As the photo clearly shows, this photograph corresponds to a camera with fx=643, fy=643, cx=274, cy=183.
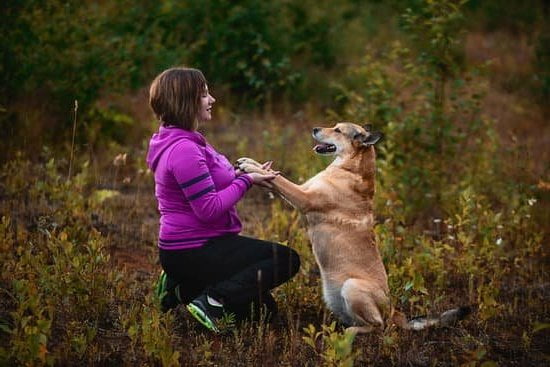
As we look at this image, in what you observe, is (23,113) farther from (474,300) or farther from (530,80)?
(530,80)

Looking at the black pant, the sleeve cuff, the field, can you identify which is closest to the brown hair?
the sleeve cuff

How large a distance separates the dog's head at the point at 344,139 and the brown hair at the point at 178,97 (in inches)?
59.1

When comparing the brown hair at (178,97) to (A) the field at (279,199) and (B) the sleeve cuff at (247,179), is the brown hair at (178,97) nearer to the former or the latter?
(B) the sleeve cuff at (247,179)

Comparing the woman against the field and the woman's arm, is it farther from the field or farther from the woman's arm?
the field

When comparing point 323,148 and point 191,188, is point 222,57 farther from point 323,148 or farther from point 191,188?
point 191,188

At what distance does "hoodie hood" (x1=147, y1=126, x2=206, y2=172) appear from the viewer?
14.0 ft

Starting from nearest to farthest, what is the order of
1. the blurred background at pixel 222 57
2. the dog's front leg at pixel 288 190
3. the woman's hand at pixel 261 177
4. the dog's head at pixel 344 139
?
1. the woman's hand at pixel 261 177
2. the dog's front leg at pixel 288 190
3. the dog's head at pixel 344 139
4. the blurred background at pixel 222 57

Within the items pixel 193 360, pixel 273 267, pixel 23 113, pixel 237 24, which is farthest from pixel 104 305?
pixel 237 24

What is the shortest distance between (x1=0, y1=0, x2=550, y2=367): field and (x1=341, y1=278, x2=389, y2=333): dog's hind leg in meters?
0.13

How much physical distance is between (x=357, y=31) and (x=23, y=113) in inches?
316

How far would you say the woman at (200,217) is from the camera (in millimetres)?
4195

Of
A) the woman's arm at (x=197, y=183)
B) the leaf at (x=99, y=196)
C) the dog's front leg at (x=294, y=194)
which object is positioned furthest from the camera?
the leaf at (x=99, y=196)

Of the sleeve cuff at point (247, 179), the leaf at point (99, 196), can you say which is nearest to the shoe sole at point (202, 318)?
the sleeve cuff at point (247, 179)

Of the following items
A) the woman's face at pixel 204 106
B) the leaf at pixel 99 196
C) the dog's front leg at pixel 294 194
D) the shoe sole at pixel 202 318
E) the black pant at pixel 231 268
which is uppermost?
the woman's face at pixel 204 106
